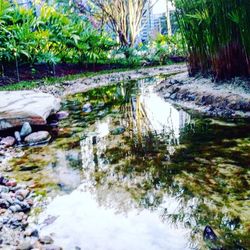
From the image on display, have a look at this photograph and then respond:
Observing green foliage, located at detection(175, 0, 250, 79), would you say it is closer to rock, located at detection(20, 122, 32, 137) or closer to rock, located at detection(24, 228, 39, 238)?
rock, located at detection(20, 122, 32, 137)

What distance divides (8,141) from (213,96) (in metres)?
2.65

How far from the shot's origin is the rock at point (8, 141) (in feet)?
11.6

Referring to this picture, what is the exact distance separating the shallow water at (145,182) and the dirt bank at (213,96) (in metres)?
0.38

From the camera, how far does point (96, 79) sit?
30.5 feet

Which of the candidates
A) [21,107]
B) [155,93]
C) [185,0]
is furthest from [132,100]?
[21,107]

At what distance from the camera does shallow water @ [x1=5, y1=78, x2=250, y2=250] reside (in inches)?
69.0

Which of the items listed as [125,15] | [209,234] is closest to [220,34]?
[209,234]

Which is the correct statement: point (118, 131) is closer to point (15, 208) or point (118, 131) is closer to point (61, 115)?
point (61, 115)

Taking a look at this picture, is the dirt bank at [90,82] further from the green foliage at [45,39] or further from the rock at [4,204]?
the rock at [4,204]

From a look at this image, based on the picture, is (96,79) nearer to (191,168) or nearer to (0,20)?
(0,20)

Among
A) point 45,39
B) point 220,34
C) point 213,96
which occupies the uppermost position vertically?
point 45,39

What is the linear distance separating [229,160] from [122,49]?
1049 cm

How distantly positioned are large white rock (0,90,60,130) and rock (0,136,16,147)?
0.85 feet

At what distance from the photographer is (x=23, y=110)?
4.01 metres
